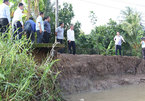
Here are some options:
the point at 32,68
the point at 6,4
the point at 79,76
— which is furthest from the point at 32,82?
the point at 79,76

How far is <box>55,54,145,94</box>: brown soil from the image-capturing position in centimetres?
777

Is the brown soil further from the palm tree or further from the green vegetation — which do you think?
the palm tree

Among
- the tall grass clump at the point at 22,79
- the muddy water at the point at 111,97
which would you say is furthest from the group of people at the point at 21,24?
the muddy water at the point at 111,97

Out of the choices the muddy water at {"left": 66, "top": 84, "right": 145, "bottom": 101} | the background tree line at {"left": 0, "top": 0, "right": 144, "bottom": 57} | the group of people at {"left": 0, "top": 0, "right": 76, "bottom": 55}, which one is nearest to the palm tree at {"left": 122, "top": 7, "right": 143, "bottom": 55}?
the background tree line at {"left": 0, "top": 0, "right": 144, "bottom": 57}

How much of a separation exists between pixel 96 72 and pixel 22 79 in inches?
245

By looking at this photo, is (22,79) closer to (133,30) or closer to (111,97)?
(111,97)

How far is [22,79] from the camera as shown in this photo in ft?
12.2

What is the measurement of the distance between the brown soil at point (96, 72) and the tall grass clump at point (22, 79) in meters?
2.43

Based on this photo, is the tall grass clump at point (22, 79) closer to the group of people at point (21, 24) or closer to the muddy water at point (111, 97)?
the group of people at point (21, 24)

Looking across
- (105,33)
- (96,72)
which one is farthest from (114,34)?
(96,72)

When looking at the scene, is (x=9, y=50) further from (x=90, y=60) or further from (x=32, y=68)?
(x=90, y=60)

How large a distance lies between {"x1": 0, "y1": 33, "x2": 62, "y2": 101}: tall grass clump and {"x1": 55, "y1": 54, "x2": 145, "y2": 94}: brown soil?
7.97ft

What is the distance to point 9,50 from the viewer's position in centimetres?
397

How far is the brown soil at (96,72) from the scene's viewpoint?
7.77 m
